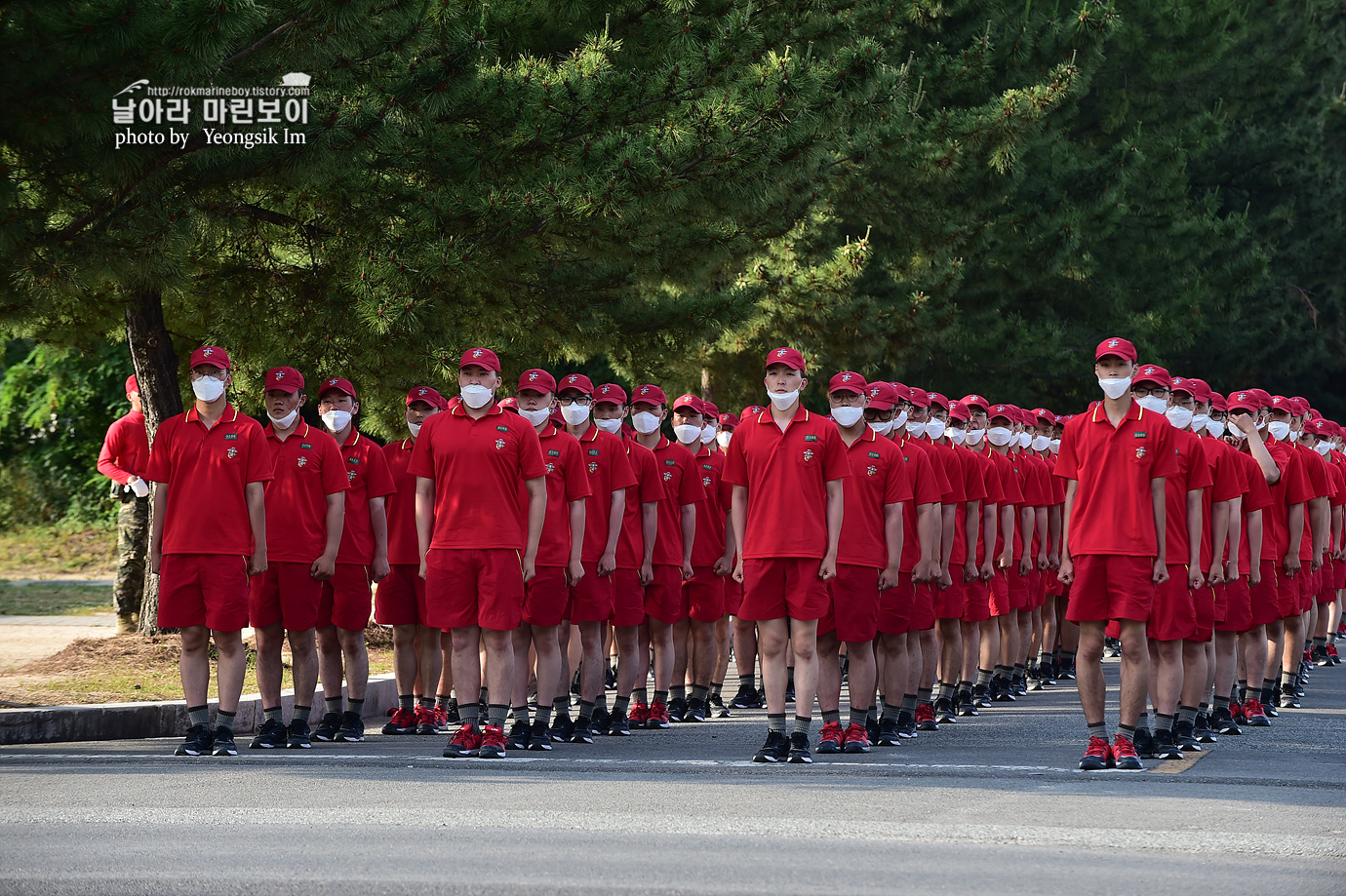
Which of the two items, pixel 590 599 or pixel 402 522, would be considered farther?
pixel 402 522

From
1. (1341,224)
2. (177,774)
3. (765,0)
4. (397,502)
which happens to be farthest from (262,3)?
(1341,224)

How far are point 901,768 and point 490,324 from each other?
6.42 meters

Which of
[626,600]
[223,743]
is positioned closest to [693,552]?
[626,600]

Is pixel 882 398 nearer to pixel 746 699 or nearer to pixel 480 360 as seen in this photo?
pixel 480 360

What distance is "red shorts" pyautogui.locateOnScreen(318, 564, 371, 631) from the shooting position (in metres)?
10.3

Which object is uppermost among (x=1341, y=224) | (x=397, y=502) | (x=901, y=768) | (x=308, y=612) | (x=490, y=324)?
(x=1341, y=224)

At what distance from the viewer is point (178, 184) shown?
10.9 metres

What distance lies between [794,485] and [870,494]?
0.80 meters

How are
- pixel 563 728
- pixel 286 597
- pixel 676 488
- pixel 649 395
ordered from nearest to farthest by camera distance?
pixel 286 597, pixel 563 728, pixel 649 395, pixel 676 488

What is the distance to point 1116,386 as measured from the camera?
345 inches

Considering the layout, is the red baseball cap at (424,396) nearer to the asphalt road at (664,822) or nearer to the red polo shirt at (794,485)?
the asphalt road at (664,822)

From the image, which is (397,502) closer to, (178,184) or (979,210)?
(178,184)

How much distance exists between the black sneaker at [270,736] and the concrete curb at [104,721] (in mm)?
429

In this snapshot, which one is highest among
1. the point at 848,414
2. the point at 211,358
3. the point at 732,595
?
the point at 211,358
